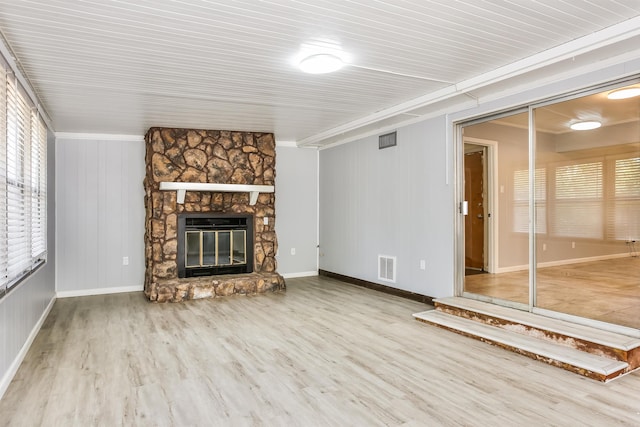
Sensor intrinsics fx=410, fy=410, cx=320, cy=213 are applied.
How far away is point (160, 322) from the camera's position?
435 cm

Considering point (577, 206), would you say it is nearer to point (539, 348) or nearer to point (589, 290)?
point (589, 290)

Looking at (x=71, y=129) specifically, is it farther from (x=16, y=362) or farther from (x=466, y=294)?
(x=466, y=294)

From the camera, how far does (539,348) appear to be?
10.5 feet

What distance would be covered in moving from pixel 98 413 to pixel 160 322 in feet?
6.58

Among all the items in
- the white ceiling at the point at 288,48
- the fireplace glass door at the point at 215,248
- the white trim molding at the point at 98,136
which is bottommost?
the fireplace glass door at the point at 215,248

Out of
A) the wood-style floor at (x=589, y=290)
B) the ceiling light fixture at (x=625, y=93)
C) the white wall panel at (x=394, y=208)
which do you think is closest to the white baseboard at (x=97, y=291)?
the white wall panel at (x=394, y=208)

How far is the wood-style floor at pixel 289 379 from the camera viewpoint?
233cm

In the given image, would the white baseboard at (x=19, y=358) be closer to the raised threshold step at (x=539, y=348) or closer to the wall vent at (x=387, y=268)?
the raised threshold step at (x=539, y=348)

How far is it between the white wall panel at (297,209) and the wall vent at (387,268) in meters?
1.84

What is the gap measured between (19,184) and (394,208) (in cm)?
414

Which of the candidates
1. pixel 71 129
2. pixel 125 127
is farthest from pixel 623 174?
pixel 71 129

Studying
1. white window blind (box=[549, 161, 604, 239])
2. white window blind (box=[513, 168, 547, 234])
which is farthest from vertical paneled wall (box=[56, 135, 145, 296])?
white window blind (box=[549, 161, 604, 239])

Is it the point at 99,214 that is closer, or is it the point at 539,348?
the point at 539,348

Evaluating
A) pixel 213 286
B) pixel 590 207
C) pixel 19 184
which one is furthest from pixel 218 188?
pixel 590 207
